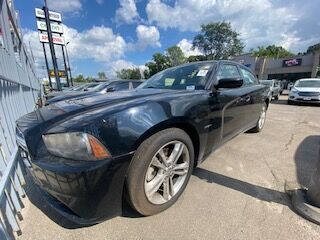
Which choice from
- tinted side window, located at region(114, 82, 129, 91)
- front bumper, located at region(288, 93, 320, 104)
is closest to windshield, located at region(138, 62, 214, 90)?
tinted side window, located at region(114, 82, 129, 91)

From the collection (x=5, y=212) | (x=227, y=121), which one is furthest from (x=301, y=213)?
(x=5, y=212)

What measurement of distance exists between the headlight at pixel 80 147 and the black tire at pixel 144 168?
278 millimetres

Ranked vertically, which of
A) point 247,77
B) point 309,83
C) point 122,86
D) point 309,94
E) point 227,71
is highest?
point 227,71

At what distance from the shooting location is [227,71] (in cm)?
342

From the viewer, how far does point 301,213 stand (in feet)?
7.00

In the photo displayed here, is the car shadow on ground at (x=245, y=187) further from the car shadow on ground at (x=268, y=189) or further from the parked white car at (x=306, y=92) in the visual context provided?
the parked white car at (x=306, y=92)

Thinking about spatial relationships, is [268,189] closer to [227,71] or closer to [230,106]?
[230,106]

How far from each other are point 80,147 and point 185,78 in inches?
75.8

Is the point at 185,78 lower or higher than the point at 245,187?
higher

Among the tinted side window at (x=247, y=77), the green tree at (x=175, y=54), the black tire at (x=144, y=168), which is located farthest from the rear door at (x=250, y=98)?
the green tree at (x=175, y=54)

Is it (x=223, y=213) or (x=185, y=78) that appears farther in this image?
(x=185, y=78)

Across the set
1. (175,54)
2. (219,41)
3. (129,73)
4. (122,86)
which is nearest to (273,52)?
(219,41)

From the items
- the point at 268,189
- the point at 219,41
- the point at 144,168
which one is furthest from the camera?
the point at 219,41

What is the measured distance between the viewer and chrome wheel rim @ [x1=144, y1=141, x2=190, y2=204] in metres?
2.07
